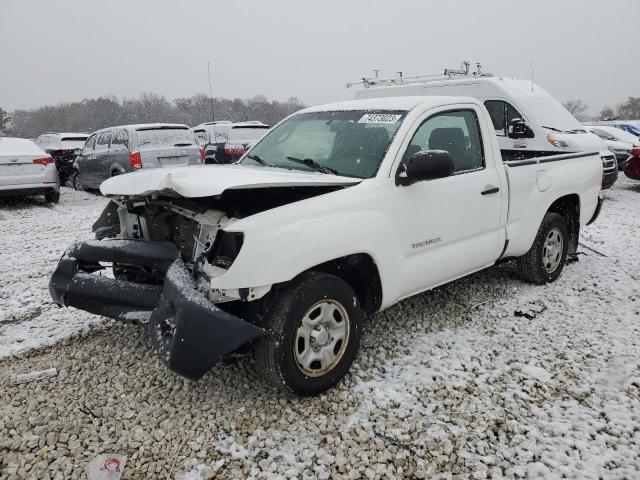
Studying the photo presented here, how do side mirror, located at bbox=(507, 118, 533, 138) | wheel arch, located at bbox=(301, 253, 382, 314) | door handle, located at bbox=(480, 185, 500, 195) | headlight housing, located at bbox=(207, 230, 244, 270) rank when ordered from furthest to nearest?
side mirror, located at bbox=(507, 118, 533, 138)
door handle, located at bbox=(480, 185, 500, 195)
wheel arch, located at bbox=(301, 253, 382, 314)
headlight housing, located at bbox=(207, 230, 244, 270)

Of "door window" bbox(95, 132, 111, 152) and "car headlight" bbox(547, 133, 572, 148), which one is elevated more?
"door window" bbox(95, 132, 111, 152)

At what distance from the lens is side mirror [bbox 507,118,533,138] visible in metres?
9.09

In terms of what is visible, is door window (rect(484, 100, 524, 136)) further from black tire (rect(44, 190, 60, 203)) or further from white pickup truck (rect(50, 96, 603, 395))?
black tire (rect(44, 190, 60, 203))

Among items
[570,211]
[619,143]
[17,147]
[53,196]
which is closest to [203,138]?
[53,196]

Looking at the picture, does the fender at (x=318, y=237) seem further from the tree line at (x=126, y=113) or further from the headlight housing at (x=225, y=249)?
the tree line at (x=126, y=113)

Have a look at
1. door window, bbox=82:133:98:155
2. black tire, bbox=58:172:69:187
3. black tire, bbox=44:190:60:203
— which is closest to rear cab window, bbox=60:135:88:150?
black tire, bbox=58:172:69:187

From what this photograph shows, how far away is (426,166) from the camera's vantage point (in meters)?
3.15

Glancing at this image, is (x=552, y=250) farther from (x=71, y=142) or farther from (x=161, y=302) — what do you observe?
(x=71, y=142)

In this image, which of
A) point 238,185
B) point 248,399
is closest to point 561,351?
point 248,399

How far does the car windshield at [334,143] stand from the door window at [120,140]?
6639 millimetres

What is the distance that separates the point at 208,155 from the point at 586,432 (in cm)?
1228

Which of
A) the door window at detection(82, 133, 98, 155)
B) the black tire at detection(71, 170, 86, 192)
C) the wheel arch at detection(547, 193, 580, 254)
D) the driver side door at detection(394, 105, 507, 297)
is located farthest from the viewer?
the black tire at detection(71, 170, 86, 192)

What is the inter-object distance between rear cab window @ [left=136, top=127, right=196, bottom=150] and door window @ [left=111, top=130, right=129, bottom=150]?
1.06ft

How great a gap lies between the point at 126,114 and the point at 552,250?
6077 cm
